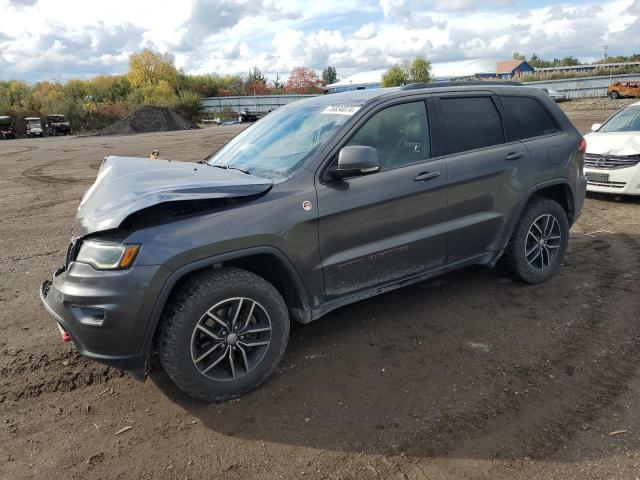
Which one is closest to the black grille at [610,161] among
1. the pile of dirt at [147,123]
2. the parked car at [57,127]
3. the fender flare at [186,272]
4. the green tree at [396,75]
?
the fender flare at [186,272]

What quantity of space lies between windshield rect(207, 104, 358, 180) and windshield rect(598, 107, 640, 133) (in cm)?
720

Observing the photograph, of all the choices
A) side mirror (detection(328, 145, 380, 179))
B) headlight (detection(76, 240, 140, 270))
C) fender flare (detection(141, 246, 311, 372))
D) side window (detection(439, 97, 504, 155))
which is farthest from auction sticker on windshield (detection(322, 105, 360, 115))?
headlight (detection(76, 240, 140, 270))

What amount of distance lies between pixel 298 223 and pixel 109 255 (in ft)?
3.82

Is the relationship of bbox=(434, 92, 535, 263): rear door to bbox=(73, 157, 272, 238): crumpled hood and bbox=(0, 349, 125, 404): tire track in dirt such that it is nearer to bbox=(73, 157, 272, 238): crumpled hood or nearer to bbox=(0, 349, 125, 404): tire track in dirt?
bbox=(73, 157, 272, 238): crumpled hood

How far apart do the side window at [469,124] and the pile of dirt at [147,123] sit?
37916 mm

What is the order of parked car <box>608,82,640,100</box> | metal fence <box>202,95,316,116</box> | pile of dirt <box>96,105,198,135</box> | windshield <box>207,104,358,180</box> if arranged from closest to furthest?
windshield <box>207,104,358,180</box>, parked car <box>608,82,640,100</box>, pile of dirt <box>96,105,198,135</box>, metal fence <box>202,95,316,116</box>

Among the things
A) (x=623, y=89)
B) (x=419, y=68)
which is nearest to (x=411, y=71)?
(x=419, y=68)

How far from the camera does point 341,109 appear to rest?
12.4 feet

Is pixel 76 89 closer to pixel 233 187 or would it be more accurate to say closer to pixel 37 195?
pixel 37 195

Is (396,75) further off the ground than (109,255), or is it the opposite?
(396,75)

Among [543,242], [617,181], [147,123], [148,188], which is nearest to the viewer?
[148,188]

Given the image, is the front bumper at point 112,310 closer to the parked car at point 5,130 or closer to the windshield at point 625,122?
the windshield at point 625,122

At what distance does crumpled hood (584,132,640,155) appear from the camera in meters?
7.95

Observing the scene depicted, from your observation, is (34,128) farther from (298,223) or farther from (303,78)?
(303,78)
